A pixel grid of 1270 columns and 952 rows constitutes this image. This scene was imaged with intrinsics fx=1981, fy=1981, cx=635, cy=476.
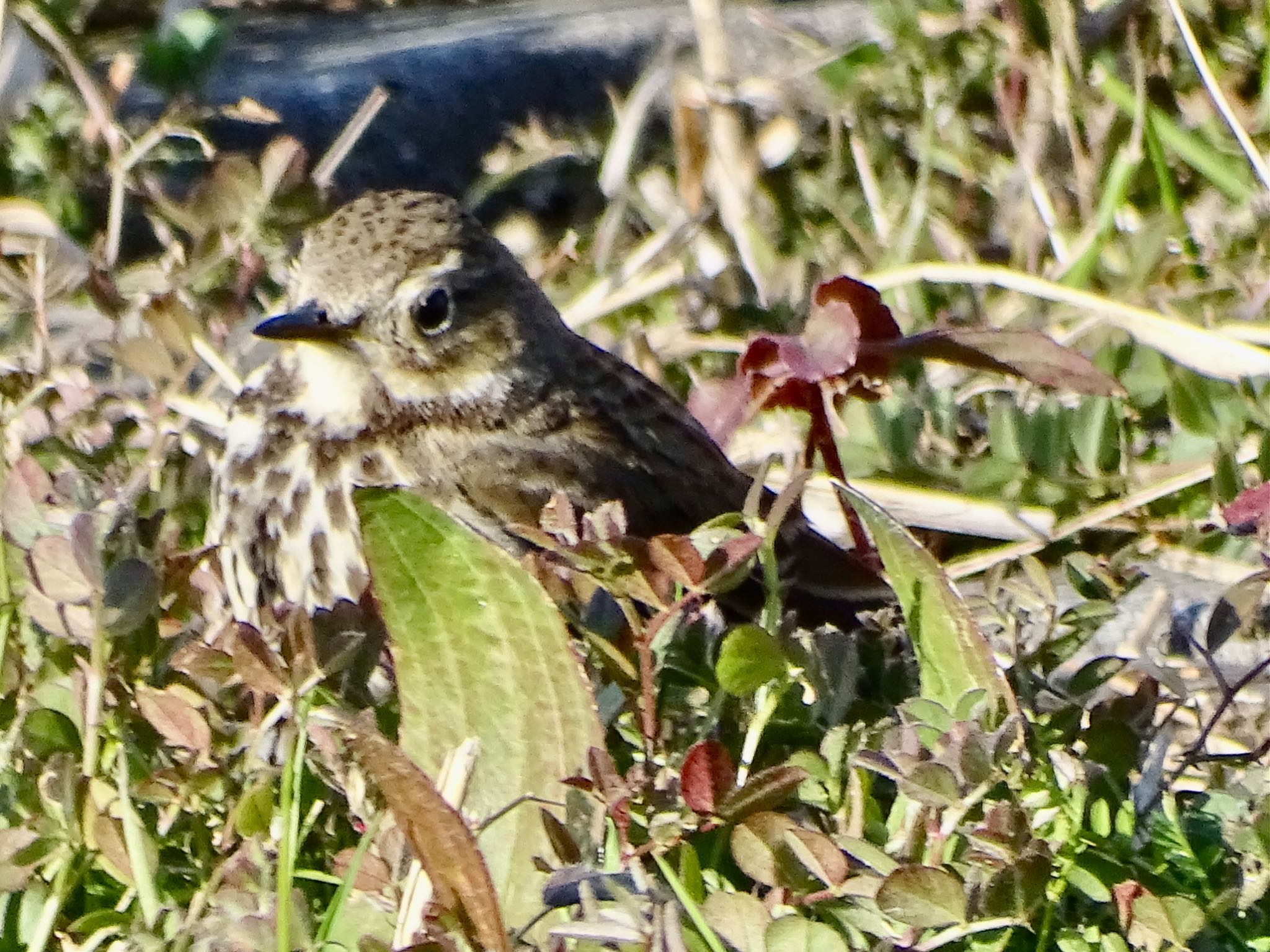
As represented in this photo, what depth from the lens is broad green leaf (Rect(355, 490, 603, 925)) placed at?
6.32ft

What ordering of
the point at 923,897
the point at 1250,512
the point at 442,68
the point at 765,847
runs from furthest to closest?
the point at 442,68 → the point at 1250,512 → the point at 765,847 → the point at 923,897

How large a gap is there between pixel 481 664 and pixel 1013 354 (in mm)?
Answer: 731

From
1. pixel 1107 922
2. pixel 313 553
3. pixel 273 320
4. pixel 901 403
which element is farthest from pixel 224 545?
pixel 1107 922

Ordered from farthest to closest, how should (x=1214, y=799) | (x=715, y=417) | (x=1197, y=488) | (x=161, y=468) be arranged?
(x=1197, y=488) < (x=161, y=468) < (x=715, y=417) < (x=1214, y=799)

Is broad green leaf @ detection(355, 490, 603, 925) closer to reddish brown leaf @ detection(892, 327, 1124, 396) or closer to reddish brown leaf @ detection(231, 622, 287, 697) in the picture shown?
reddish brown leaf @ detection(231, 622, 287, 697)

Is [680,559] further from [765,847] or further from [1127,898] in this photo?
[1127,898]

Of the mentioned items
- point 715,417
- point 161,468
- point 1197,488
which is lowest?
point 1197,488

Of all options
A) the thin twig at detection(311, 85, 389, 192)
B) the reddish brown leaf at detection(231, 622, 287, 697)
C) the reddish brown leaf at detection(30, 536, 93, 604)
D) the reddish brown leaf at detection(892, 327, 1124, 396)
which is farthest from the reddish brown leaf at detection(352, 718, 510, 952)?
the thin twig at detection(311, 85, 389, 192)

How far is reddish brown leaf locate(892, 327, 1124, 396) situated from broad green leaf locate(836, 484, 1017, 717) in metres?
0.30

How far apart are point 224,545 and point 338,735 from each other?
0.87m

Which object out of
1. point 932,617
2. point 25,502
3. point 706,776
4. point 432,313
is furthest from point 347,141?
point 706,776

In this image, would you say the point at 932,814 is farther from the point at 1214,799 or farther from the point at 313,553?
the point at 313,553

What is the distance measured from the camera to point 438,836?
176 centimetres

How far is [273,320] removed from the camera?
9.07 ft
